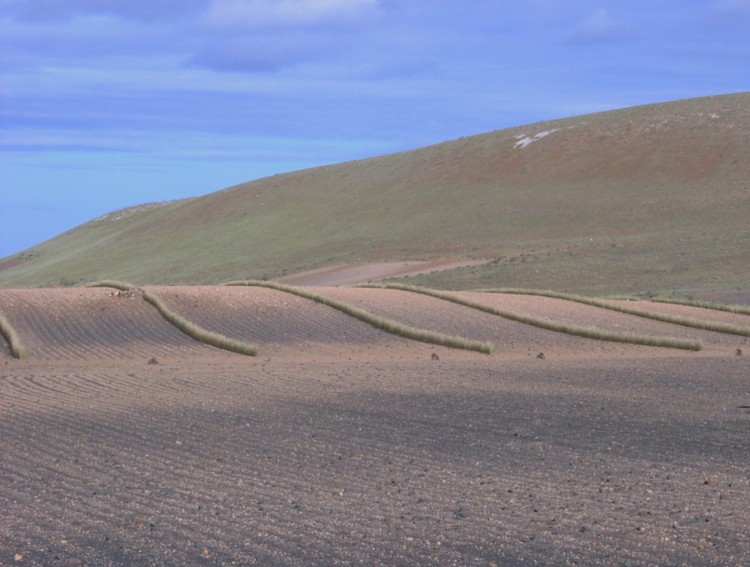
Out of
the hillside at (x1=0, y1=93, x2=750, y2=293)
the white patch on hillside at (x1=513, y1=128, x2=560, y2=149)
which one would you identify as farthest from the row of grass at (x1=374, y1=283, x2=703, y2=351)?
the white patch on hillside at (x1=513, y1=128, x2=560, y2=149)

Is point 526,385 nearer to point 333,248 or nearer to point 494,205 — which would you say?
point 333,248

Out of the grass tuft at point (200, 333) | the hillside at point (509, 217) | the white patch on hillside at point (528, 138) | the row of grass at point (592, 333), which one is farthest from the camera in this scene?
the white patch on hillside at point (528, 138)

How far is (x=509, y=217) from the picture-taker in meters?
73.7

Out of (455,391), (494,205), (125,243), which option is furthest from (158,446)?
(125,243)

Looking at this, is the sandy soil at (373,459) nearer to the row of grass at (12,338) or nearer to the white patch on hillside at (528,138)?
the row of grass at (12,338)

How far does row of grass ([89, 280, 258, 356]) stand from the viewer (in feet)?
78.3

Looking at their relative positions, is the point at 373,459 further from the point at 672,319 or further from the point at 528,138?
the point at 528,138

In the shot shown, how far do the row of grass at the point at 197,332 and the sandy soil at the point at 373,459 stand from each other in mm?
960

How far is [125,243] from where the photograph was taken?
97.3 metres

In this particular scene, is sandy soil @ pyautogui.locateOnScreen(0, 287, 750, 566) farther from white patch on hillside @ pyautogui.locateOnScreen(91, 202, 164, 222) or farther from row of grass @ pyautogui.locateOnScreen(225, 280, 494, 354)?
white patch on hillside @ pyautogui.locateOnScreen(91, 202, 164, 222)

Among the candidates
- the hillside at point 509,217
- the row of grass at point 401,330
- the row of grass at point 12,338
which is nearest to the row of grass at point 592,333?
the row of grass at point 401,330

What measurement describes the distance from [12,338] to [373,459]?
1543cm

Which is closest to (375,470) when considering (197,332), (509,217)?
(197,332)

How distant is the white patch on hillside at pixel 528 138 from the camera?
9117 centimetres
